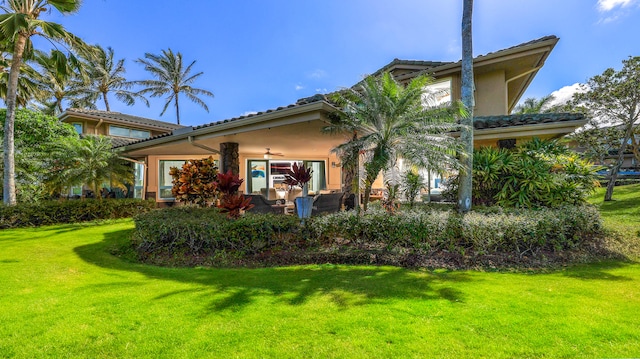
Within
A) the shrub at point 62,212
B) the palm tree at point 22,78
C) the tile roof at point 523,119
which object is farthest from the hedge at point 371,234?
the palm tree at point 22,78

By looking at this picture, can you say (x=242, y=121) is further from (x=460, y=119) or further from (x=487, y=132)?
(x=487, y=132)

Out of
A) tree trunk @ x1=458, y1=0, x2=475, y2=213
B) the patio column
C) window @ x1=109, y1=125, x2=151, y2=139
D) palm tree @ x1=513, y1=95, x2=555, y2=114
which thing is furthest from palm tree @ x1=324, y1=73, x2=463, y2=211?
palm tree @ x1=513, y1=95, x2=555, y2=114

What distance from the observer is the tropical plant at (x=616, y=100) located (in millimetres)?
15281

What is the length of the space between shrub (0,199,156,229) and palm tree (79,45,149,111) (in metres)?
24.3

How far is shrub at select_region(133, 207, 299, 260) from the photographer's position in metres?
6.48

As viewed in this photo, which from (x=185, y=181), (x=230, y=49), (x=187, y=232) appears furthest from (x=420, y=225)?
(x=230, y=49)

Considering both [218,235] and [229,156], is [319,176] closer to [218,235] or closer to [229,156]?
[229,156]

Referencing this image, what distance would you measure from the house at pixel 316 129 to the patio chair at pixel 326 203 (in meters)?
1.05

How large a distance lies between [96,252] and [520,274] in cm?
908

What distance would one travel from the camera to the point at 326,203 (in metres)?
8.87

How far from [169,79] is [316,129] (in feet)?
96.7

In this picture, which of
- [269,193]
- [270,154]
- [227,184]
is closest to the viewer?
[227,184]

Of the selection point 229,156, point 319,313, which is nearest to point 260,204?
point 229,156

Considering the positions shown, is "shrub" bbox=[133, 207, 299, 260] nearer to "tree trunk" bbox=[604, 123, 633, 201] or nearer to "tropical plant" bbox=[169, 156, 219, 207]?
"tropical plant" bbox=[169, 156, 219, 207]
